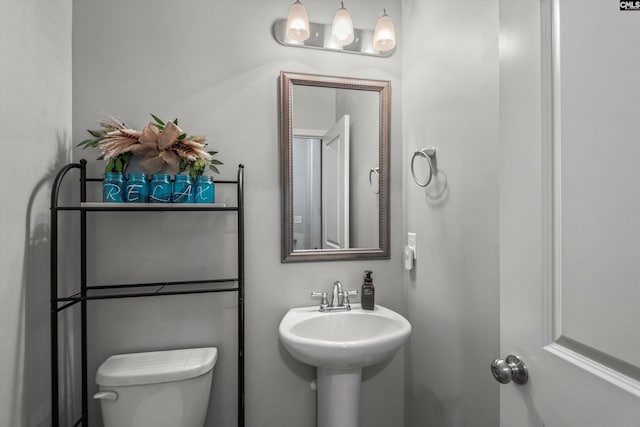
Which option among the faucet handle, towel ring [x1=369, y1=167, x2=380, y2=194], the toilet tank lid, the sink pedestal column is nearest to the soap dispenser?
the faucet handle

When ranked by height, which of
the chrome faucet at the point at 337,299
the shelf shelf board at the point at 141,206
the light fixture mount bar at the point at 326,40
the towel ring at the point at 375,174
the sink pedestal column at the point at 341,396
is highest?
the light fixture mount bar at the point at 326,40

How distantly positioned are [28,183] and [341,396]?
1.40 meters

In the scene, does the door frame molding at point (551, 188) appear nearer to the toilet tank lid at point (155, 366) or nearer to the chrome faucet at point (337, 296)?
the chrome faucet at point (337, 296)

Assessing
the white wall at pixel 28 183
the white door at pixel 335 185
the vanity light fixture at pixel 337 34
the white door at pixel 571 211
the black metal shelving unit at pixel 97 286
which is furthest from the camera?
the white door at pixel 335 185

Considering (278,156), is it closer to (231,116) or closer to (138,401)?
(231,116)

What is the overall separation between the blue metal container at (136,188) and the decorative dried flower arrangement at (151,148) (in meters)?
0.05

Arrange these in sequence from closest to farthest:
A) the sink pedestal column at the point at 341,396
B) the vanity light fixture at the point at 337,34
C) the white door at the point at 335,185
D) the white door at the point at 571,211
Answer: the white door at the point at 571,211 < the sink pedestal column at the point at 341,396 < the vanity light fixture at the point at 337,34 < the white door at the point at 335,185

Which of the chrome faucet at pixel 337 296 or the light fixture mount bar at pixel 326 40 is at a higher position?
the light fixture mount bar at pixel 326 40

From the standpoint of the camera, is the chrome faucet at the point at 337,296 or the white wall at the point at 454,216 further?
the chrome faucet at the point at 337,296

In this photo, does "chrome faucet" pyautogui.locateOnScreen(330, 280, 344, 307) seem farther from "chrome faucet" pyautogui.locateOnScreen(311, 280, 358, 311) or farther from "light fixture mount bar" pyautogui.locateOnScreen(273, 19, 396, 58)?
"light fixture mount bar" pyautogui.locateOnScreen(273, 19, 396, 58)

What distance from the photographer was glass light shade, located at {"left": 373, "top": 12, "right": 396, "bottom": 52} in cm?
148

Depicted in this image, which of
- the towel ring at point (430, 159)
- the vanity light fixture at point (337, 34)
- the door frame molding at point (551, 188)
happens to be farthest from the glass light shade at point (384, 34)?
the door frame molding at point (551, 188)

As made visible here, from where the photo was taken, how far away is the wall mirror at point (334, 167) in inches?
58.6

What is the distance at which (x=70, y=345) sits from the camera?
1280 mm
